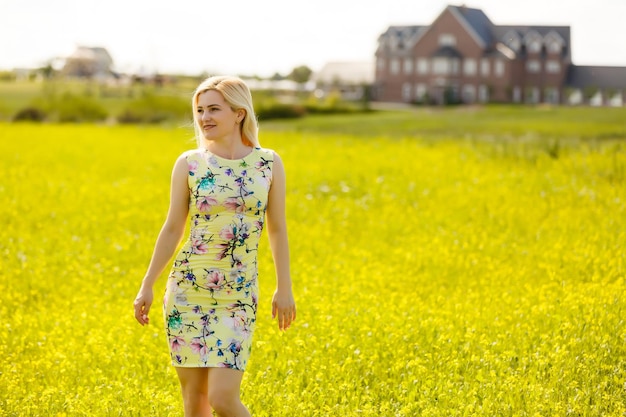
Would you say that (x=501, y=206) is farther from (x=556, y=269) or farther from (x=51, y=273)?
(x=51, y=273)

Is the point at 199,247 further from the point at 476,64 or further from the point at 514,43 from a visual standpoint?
the point at 476,64

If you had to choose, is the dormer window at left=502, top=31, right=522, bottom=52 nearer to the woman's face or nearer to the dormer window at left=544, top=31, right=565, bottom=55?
the dormer window at left=544, top=31, right=565, bottom=55

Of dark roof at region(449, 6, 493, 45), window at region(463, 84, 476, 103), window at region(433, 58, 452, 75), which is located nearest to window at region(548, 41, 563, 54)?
dark roof at region(449, 6, 493, 45)

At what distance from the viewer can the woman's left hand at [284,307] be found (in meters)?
6.50

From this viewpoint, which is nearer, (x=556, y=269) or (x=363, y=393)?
(x=363, y=393)

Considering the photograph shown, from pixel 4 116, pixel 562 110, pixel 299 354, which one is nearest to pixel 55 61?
pixel 4 116

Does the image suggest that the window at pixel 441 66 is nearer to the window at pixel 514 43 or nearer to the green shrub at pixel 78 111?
the window at pixel 514 43

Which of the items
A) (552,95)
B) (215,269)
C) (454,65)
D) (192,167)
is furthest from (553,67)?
(215,269)

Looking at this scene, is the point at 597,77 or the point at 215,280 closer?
the point at 215,280

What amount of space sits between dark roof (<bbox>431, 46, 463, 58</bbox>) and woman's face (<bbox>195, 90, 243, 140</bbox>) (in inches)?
3047

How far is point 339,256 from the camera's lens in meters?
14.1

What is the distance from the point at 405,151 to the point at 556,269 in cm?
1653

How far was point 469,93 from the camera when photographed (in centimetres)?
8406

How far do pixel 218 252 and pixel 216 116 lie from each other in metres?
0.85
